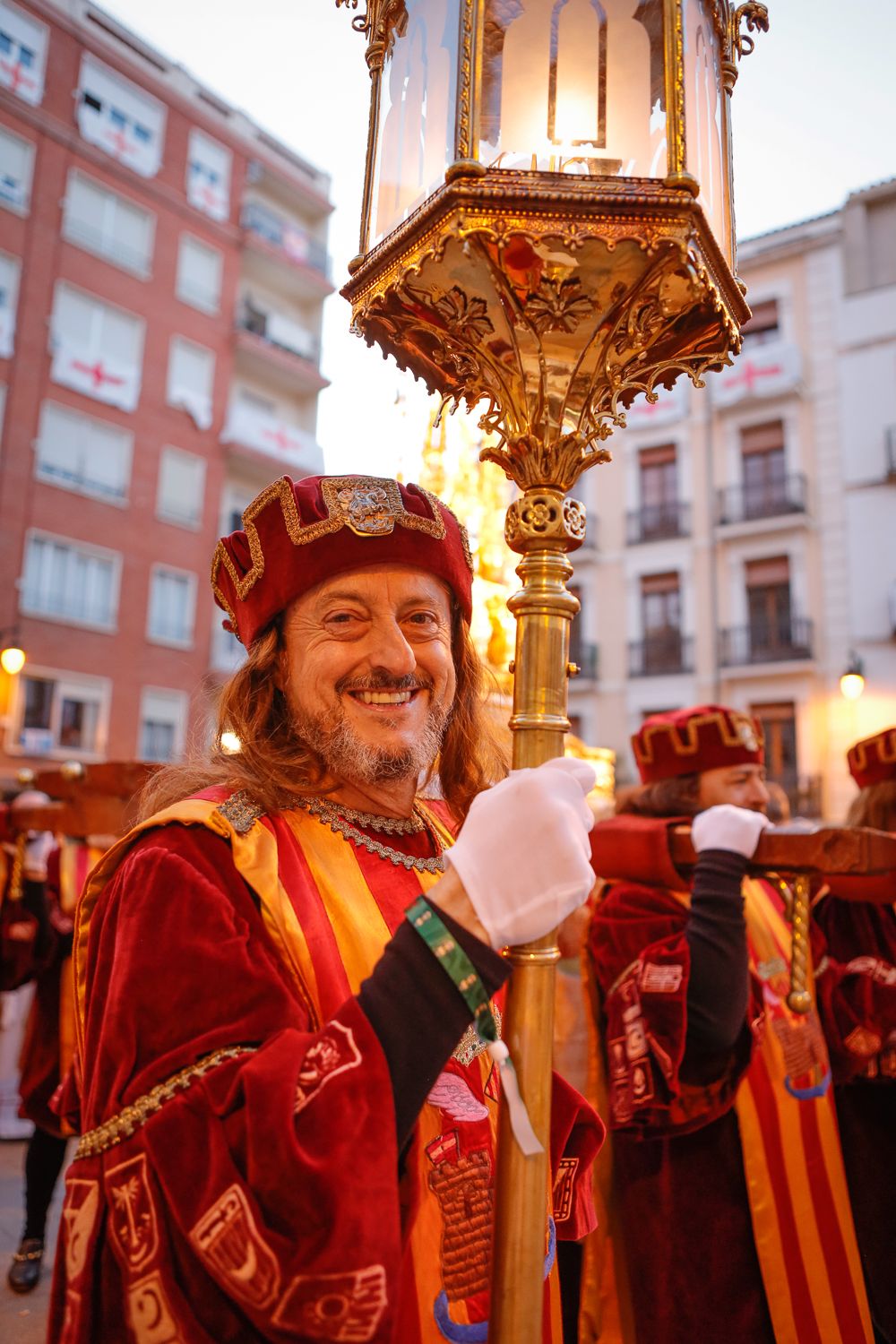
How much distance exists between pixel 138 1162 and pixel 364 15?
5.74 feet

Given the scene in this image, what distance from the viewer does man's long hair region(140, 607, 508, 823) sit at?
1.74 m

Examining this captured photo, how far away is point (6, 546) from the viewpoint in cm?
1656

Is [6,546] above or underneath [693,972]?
above

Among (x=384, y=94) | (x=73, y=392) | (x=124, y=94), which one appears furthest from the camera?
(x=124, y=94)

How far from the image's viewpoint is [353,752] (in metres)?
1.74

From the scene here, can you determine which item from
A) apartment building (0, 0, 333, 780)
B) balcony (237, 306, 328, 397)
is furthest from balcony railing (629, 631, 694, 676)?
balcony (237, 306, 328, 397)

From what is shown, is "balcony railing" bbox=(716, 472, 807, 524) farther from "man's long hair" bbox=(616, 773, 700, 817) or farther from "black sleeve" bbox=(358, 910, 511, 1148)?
"black sleeve" bbox=(358, 910, 511, 1148)

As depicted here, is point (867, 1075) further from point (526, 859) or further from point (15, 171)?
point (15, 171)

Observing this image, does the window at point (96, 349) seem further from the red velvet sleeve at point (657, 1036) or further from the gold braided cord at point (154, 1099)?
the gold braided cord at point (154, 1099)

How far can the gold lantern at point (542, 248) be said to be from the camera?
49.7 inches

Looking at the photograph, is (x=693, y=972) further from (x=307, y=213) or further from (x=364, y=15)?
(x=307, y=213)

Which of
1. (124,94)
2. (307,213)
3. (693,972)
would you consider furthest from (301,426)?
(693,972)

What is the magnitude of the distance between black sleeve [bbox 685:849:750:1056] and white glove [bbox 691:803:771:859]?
0.09 ft

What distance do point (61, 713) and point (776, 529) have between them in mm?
14058
